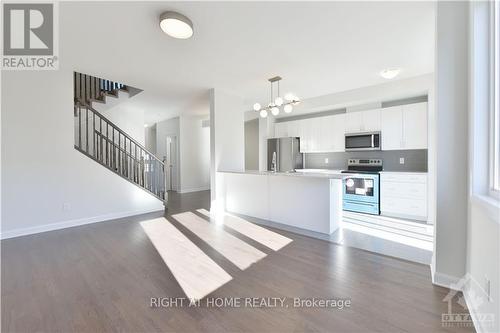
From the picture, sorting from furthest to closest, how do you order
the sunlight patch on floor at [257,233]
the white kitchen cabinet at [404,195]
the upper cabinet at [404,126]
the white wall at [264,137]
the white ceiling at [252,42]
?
the white wall at [264,137] → the upper cabinet at [404,126] → the white kitchen cabinet at [404,195] → the sunlight patch on floor at [257,233] → the white ceiling at [252,42]

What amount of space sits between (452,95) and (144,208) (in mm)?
5102

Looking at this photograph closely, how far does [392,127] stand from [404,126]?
203mm

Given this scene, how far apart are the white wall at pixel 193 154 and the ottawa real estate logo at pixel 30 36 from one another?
4163 millimetres

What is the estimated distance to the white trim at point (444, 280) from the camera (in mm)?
1881

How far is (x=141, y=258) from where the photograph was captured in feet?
8.20

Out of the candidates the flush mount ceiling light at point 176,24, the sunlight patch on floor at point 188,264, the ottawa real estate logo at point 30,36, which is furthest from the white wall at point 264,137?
the ottawa real estate logo at point 30,36

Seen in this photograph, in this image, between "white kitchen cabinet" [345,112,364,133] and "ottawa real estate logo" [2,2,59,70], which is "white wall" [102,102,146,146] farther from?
"white kitchen cabinet" [345,112,364,133]

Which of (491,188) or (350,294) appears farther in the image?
(350,294)

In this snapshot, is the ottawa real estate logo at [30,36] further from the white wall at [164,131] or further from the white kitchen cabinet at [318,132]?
the white kitchen cabinet at [318,132]

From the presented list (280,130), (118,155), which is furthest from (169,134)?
(280,130)

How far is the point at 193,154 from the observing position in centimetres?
771

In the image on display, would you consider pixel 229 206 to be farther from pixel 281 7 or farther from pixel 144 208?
pixel 281 7

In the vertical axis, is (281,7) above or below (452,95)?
above

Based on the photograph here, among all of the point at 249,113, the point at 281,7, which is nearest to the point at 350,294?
the point at 281,7
